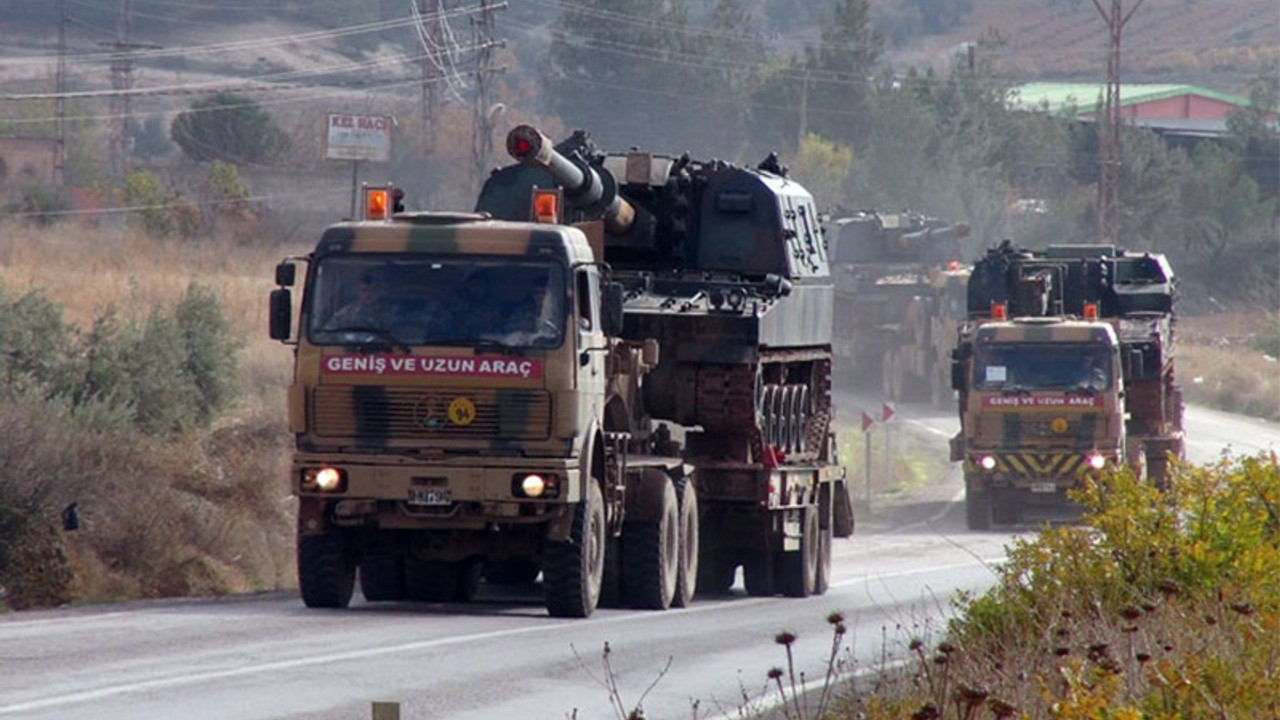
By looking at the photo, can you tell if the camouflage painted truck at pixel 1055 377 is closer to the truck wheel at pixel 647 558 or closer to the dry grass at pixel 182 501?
the dry grass at pixel 182 501

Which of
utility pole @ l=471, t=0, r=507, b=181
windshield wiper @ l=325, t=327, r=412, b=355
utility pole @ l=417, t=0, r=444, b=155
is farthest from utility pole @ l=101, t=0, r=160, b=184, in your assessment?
windshield wiper @ l=325, t=327, r=412, b=355

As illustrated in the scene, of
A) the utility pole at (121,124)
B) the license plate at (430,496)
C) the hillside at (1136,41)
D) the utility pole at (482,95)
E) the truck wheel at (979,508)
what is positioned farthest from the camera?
the hillside at (1136,41)

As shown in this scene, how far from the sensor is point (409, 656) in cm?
1345

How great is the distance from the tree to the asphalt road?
64.0 metres

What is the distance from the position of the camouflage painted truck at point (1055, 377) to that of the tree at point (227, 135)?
165ft

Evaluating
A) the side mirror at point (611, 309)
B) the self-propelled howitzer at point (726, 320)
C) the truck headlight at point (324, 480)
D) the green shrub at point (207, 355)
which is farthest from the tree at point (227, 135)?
the truck headlight at point (324, 480)

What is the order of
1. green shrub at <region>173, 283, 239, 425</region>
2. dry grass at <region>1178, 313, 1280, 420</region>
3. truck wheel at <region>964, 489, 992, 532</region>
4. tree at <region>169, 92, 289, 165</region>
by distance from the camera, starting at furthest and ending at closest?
tree at <region>169, 92, 289, 165</region> < dry grass at <region>1178, 313, 1280, 420</region> < truck wheel at <region>964, 489, 992, 532</region> < green shrub at <region>173, 283, 239, 425</region>

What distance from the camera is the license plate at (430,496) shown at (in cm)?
1584

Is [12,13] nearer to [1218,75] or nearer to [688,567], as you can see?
[1218,75]

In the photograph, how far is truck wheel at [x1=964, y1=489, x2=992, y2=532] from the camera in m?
33.7

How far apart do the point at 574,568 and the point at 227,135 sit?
224 feet

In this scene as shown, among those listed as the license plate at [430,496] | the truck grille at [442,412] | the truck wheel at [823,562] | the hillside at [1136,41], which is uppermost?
Answer: the hillside at [1136,41]

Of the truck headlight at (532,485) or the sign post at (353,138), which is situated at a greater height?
the sign post at (353,138)

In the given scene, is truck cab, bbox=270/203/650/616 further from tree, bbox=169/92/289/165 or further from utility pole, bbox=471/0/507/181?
tree, bbox=169/92/289/165
